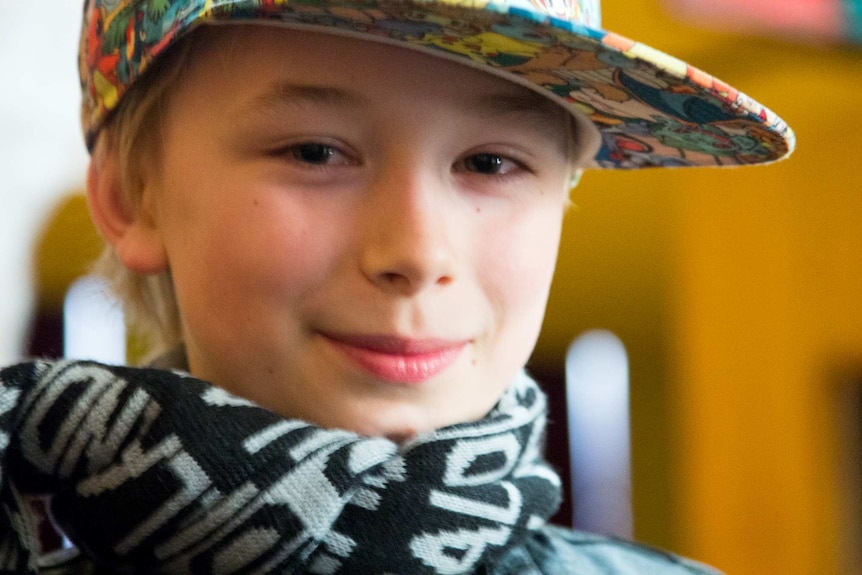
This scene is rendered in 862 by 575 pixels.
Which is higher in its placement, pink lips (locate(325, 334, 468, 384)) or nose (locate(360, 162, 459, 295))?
nose (locate(360, 162, 459, 295))

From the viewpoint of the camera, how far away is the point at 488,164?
0.65m

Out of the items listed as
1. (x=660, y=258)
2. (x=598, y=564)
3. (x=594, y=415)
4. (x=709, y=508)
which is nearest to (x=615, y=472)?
(x=594, y=415)

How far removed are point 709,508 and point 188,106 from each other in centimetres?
139

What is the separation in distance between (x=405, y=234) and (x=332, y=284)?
0.05m

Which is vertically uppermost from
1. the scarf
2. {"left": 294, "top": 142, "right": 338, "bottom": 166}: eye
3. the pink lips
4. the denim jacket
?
{"left": 294, "top": 142, "right": 338, "bottom": 166}: eye

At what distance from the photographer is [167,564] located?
1.87 ft

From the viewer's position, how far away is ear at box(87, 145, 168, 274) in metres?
0.70

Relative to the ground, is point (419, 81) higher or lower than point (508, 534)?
higher

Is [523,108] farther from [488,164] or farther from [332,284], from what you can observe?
[332,284]

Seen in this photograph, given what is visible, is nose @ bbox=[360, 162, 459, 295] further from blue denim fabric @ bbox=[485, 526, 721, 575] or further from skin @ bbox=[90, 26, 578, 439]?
blue denim fabric @ bbox=[485, 526, 721, 575]

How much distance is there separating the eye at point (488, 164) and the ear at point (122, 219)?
0.74 ft

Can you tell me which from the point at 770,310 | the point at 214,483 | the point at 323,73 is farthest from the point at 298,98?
the point at 770,310

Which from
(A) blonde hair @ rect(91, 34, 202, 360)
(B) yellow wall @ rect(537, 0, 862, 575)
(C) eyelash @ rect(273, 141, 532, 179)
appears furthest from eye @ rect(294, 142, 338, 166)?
(B) yellow wall @ rect(537, 0, 862, 575)

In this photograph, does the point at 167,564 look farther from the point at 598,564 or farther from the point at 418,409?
the point at 598,564
